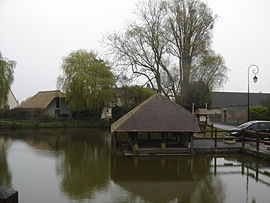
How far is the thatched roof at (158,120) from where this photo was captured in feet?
49.4

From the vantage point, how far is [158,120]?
1558 cm

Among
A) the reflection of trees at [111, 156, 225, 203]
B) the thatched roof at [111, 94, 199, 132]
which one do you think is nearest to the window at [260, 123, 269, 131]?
the thatched roof at [111, 94, 199, 132]

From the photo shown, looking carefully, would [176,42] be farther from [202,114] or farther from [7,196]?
[7,196]

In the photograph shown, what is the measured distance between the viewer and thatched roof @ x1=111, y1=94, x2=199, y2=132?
15055mm

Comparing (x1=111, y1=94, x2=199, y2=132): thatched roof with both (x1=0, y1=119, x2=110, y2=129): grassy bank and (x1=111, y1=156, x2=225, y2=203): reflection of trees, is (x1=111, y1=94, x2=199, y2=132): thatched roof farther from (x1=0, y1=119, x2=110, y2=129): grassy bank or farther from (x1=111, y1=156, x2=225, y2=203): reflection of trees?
(x1=0, y1=119, x2=110, y2=129): grassy bank

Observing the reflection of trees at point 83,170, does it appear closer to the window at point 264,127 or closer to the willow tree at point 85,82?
the window at point 264,127

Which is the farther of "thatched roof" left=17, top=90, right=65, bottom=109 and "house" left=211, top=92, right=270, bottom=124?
"thatched roof" left=17, top=90, right=65, bottom=109

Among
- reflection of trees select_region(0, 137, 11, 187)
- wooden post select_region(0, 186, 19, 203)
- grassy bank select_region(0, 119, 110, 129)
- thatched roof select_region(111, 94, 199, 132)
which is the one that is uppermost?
thatched roof select_region(111, 94, 199, 132)

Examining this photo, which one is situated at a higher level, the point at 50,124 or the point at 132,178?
the point at 50,124

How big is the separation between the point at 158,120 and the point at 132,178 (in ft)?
17.2

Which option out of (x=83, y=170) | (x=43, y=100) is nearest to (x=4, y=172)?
(x=83, y=170)

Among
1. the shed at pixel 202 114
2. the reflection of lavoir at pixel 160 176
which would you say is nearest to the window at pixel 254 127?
the shed at pixel 202 114

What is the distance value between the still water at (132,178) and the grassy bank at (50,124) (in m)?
18.1

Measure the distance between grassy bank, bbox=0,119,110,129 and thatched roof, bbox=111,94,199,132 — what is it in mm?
20770
